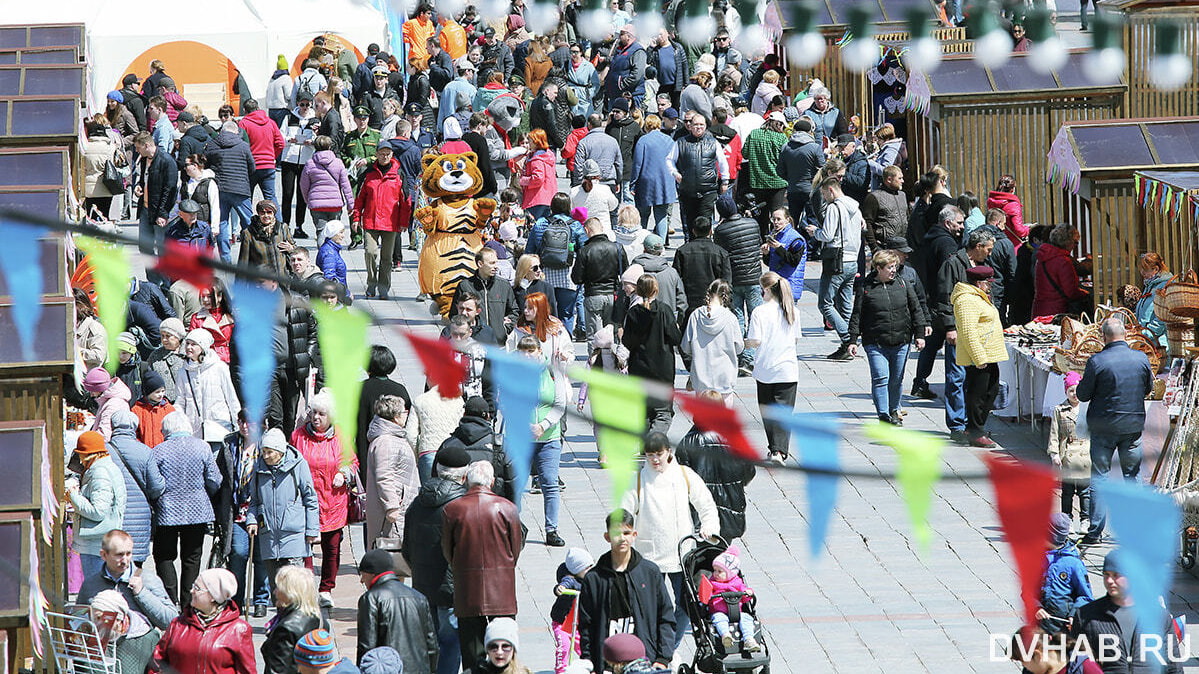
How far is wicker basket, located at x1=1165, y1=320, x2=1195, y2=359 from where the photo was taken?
1279cm

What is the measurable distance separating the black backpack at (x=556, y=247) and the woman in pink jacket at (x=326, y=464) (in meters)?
5.32

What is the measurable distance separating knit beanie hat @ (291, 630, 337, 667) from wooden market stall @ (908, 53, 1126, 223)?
42.0ft

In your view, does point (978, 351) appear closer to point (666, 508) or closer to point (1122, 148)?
point (1122, 148)

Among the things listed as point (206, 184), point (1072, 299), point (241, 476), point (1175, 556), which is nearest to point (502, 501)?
point (241, 476)

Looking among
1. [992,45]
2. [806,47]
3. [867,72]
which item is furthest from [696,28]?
[867,72]

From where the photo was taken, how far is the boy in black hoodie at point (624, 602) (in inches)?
345

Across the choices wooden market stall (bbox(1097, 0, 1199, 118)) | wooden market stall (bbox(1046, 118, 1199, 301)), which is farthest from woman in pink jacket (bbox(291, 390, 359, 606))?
wooden market stall (bbox(1097, 0, 1199, 118))

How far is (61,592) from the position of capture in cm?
883

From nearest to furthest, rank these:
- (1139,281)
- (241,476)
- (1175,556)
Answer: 1. (241,476)
2. (1175,556)
3. (1139,281)

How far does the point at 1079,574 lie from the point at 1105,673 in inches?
32.8

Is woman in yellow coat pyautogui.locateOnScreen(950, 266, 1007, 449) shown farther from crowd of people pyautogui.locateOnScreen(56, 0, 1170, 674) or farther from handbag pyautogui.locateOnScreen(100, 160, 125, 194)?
handbag pyautogui.locateOnScreen(100, 160, 125, 194)

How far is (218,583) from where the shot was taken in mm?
8305

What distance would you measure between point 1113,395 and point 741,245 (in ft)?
16.7

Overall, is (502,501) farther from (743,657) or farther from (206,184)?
(206,184)
